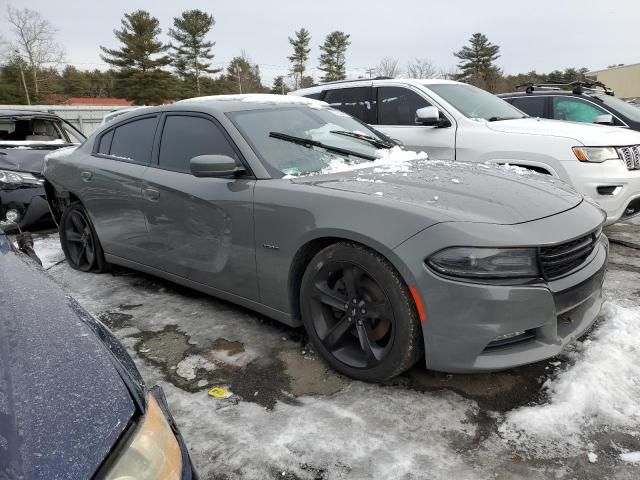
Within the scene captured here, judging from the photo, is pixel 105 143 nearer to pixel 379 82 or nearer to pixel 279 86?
pixel 379 82

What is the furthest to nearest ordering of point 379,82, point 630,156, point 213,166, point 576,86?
point 576,86
point 379,82
point 630,156
point 213,166

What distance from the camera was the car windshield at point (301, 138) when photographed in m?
3.09

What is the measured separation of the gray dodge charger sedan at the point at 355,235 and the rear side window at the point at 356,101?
90.3 inches

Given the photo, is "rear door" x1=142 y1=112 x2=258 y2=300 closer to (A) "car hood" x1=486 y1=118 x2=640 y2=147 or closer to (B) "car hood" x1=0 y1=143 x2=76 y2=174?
(A) "car hood" x1=486 y1=118 x2=640 y2=147

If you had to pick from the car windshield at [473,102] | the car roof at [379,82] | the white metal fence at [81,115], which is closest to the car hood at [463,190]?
the car windshield at [473,102]

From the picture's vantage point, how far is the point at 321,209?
260 centimetres

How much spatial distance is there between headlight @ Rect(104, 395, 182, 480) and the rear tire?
3.53m

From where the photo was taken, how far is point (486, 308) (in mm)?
2154

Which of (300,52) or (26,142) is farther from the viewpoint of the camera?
(300,52)

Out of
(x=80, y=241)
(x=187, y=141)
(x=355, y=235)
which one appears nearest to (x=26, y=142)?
(x=80, y=241)

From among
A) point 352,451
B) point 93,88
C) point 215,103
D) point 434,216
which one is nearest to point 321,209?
point 434,216

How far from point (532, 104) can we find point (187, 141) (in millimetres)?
6282

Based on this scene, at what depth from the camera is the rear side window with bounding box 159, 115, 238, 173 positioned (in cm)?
328

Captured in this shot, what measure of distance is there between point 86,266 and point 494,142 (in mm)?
4160
